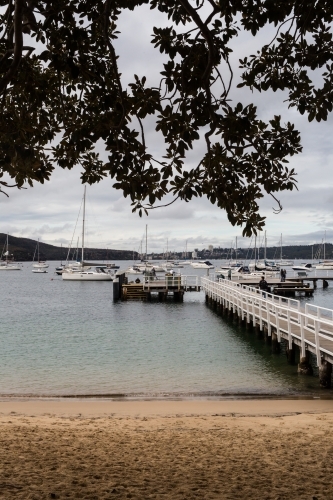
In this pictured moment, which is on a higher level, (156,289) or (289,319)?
(289,319)

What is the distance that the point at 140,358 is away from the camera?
21.8 meters

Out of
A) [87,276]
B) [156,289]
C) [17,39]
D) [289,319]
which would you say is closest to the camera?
[17,39]

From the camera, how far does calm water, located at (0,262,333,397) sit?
16.3 meters

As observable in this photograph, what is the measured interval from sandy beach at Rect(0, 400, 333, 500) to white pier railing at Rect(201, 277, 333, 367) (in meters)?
3.34

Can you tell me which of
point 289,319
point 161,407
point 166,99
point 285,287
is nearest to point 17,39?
point 166,99

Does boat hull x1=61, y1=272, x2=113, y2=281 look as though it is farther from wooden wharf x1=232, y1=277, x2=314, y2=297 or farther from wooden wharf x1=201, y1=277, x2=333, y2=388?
wooden wharf x1=201, y1=277, x2=333, y2=388

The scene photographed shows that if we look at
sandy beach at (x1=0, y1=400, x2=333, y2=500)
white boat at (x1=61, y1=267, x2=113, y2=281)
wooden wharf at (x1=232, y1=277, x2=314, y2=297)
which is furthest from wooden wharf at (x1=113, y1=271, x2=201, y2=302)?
sandy beach at (x1=0, y1=400, x2=333, y2=500)

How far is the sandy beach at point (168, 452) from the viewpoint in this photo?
638cm

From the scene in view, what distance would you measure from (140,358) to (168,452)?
44.6 ft

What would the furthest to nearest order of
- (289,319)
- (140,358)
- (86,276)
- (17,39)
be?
(86,276) → (140,358) → (289,319) → (17,39)

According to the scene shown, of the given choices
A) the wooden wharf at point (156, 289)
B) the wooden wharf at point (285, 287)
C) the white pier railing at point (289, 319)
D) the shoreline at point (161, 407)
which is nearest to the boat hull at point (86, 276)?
the wooden wharf at point (156, 289)

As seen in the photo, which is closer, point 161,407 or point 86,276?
point 161,407

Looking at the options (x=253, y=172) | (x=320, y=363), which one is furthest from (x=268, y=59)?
(x=320, y=363)

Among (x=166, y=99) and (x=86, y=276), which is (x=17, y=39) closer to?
(x=166, y=99)
